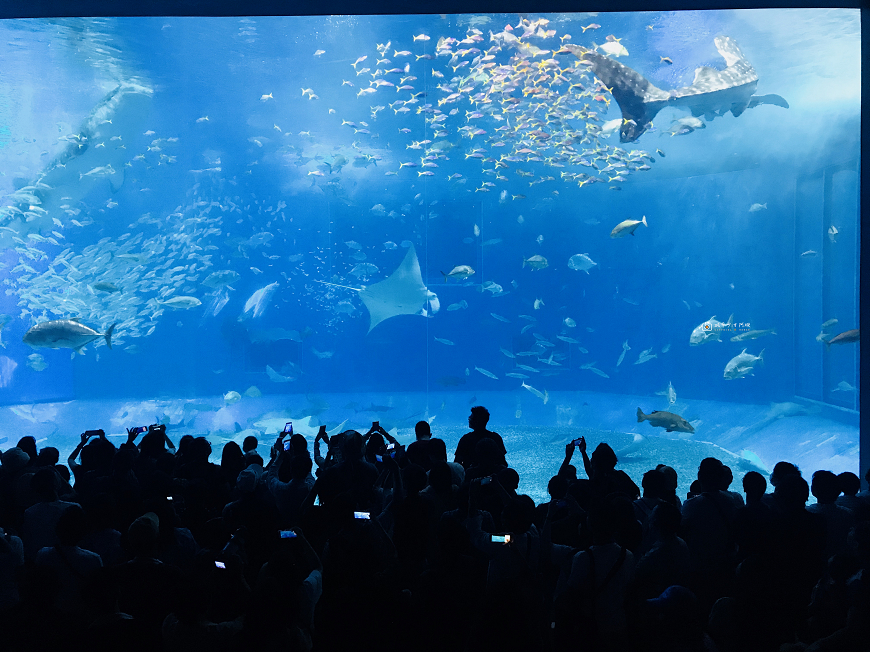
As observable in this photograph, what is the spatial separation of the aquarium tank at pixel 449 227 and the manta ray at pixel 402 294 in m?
0.11

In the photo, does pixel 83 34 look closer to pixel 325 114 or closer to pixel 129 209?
pixel 325 114

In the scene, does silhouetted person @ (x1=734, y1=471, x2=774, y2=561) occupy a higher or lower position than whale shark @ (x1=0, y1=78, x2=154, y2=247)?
lower

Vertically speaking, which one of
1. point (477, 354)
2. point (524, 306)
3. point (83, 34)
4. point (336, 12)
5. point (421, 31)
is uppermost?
point (421, 31)

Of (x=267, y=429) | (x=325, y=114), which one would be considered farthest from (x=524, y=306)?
(x=267, y=429)

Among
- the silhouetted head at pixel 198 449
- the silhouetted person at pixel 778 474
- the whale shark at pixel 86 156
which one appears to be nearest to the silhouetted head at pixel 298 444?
the silhouetted head at pixel 198 449

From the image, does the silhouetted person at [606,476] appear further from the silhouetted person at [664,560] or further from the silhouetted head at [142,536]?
the silhouetted head at [142,536]

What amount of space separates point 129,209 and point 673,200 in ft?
80.7

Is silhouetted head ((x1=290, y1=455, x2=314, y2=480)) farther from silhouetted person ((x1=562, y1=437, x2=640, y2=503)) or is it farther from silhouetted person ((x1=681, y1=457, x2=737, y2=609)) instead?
silhouetted person ((x1=681, y1=457, x2=737, y2=609))

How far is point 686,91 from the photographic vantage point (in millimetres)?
11164

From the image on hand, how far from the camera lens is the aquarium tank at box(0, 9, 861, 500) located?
12602 millimetres

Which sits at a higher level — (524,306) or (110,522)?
(524,306)

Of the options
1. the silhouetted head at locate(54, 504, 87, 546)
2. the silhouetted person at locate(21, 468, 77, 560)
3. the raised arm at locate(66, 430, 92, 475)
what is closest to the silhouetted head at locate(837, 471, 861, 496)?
the silhouetted head at locate(54, 504, 87, 546)

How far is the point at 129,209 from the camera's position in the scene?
947 inches

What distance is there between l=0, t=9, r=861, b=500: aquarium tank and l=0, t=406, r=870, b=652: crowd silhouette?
469cm
